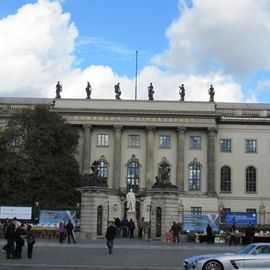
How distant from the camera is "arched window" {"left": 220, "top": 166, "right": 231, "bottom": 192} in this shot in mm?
91125

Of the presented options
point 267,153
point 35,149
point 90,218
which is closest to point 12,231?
point 90,218

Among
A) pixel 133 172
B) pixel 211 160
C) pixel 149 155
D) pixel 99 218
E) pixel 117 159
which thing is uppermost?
pixel 149 155

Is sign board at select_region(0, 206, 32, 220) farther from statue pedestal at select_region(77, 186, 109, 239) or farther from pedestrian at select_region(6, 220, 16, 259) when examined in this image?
pedestrian at select_region(6, 220, 16, 259)

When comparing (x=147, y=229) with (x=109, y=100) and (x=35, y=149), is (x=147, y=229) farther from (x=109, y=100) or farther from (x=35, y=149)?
(x=109, y=100)

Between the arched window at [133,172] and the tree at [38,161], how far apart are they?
34.7ft

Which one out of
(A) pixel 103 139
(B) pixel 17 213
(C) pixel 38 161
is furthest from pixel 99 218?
(A) pixel 103 139

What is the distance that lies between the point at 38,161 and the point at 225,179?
2747 cm

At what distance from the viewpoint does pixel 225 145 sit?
91.9 m

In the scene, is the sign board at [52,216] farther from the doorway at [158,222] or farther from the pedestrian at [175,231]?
the pedestrian at [175,231]

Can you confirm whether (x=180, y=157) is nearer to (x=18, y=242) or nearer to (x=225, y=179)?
(x=225, y=179)

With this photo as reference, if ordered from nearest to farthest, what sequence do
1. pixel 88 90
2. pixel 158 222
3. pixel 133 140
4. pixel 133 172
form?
pixel 158 222
pixel 133 172
pixel 133 140
pixel 88 90

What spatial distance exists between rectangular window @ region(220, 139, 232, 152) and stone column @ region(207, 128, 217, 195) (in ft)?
8.46

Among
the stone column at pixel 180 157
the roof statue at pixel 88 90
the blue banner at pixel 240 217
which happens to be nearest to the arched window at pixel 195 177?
the stone column at pixel 180 157

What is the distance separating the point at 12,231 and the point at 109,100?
206 feet
